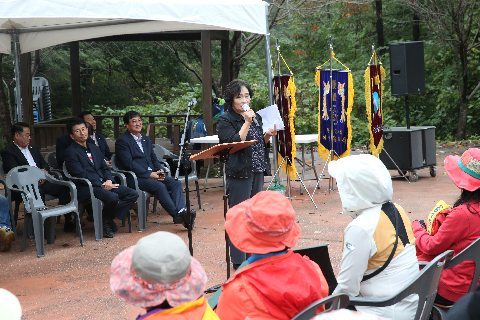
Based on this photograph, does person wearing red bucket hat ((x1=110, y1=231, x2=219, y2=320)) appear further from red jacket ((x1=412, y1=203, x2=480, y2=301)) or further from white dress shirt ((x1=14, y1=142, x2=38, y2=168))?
white dress shirt ((x1=14, y1=142, x2=38, y2=168))

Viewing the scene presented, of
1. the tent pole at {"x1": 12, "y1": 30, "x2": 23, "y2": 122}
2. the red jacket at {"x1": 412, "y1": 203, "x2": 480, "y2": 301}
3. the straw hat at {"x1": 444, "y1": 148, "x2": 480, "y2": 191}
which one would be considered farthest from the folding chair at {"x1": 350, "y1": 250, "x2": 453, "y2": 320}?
the tent pole at {"x1": 12, "y1": 30, "x2": 23, "y2": 122}

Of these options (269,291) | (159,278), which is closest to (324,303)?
(269,291)

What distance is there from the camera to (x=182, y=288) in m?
1.43

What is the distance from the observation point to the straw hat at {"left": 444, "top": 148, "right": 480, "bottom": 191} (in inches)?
102

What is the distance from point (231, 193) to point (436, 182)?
5426 millimetres

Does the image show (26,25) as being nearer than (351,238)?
No

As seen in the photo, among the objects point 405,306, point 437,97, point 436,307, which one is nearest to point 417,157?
point 436,307

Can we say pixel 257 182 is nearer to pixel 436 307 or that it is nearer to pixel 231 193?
pixel 231 193

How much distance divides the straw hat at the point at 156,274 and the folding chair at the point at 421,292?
0.83 metres

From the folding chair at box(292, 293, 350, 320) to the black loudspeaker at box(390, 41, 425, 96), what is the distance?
25.3 feet

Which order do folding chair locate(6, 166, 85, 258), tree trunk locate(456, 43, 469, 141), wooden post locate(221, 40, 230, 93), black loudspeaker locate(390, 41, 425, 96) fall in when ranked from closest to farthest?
1. folding chair locate(6, 166, 85, 258)
2. black loudspeaker locate(390, 41, 425, 96)
3. wooden post locate(221, 40, 230, 93)
4. tree trunk locate(456, 43, 469, 141)

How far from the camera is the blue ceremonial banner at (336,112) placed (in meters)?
7.25

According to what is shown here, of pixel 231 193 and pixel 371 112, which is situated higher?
pixel 371 112

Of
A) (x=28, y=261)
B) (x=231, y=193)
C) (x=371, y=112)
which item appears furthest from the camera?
(x=371, y=112)
